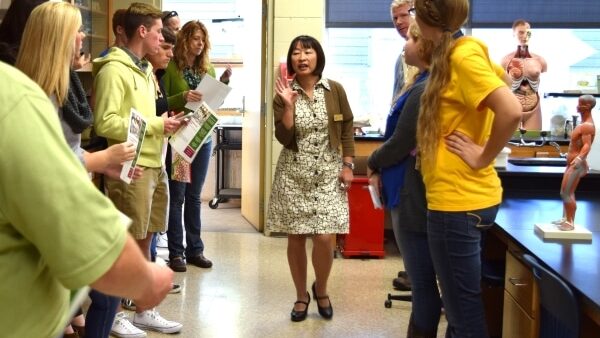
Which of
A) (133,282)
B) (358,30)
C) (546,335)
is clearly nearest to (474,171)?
(546,335)

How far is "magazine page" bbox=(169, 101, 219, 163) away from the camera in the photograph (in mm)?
3197

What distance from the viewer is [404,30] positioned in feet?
12.4

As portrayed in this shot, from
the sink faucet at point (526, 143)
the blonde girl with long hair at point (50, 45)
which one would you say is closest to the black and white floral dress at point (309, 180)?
the blonde girl with long hair at point (50, 45)

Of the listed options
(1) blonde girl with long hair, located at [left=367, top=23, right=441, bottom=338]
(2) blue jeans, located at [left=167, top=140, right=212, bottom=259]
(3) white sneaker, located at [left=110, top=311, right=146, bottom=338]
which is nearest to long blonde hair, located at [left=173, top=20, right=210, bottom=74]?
(2) blue jeans, located at [left=167, top=140, right=212, bottom=259]

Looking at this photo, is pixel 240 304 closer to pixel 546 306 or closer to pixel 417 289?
pixel 417 289

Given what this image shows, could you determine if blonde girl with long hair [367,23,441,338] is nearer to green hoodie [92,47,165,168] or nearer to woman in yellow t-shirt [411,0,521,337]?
woman in yellow t-shirt [411,0,521,337]

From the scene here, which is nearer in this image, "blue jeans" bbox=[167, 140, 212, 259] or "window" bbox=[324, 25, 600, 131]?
"blue jeans" bbox=[167, 140, 212, 259]

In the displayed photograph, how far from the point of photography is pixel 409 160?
258 cm

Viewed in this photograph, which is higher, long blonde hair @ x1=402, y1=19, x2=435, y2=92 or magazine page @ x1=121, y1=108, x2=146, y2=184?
long blonde hair @ x1=402, y1=19, x2=435, y2=92

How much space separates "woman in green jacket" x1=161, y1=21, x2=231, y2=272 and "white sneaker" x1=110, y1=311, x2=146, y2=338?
1.04 metres

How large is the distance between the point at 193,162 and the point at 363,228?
1193 millimetres

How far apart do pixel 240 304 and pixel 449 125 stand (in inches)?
77.5

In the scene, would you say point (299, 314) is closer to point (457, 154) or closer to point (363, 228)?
point (363, 228)

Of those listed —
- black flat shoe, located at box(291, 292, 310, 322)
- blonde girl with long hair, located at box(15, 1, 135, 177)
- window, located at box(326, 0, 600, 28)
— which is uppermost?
window, located at box(326, 0, 600, 28)
